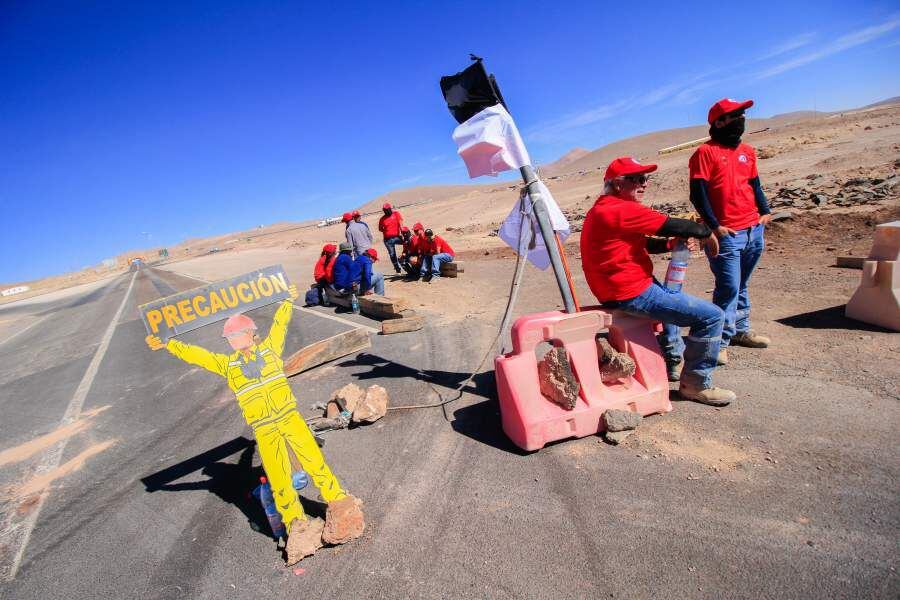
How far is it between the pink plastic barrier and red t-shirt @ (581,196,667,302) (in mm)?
265

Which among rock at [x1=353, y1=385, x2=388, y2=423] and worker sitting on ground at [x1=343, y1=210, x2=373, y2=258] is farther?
worker sitting on ground at [x1=343, y1=210, x2=373, y2=258]

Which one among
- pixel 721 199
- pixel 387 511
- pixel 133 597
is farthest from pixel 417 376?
pixel 721 199

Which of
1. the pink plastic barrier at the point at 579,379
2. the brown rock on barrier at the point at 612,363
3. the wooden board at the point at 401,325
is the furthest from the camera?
the wooden board at the point at 401,325

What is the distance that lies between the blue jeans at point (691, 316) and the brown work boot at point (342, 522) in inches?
94.5

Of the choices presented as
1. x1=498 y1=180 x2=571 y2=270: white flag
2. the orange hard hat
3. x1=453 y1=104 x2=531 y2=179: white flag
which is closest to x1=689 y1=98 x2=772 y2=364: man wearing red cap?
x1=498 y1=180 x2=571 y2=270: white flag

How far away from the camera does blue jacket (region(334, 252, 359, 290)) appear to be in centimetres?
962

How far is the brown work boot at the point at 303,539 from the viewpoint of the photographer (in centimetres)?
260

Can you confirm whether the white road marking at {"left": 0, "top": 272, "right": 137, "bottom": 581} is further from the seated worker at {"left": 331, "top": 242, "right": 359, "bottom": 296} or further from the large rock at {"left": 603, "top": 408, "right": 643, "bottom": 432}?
the seated worker at {"left": 331, "top": 242, "right": 359, "bottom": 296}

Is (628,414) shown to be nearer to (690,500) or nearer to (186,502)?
(690,500)

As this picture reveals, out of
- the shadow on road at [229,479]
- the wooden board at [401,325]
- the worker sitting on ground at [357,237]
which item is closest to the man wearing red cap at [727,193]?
the shadow on road at [229,479]

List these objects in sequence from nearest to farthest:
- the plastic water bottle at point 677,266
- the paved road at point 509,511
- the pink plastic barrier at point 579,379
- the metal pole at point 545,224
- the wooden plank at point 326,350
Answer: the paved road at point 509,511 → the pink plastic barrier at point 579,379 → the plastic water bottle at point 677,266 → the metal pole at point 545,224 → the wooden plank at point 326,350

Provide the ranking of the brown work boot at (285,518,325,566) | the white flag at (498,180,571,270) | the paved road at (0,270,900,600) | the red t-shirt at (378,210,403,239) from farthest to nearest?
1. the red t-shirt at (378,210,403,239)
2. the white flag at (498,180,571,270)
3. the brown work boot at (285,518,325,566)
4. the paved road at (0,270,900,600)

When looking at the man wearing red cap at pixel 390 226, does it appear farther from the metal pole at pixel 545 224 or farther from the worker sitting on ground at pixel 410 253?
the metal pole at pixel 545 224

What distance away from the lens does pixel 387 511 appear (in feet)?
9.57
